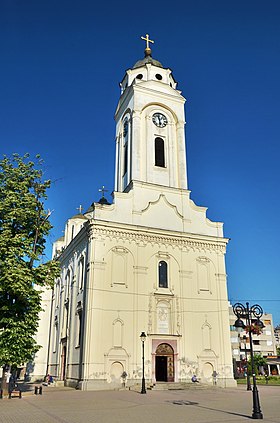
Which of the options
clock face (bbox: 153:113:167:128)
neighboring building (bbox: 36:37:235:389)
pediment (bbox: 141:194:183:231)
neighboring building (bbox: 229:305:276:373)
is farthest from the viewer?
neighboring building (bbox: 229:305:276:373)

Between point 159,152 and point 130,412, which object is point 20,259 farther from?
point 159,152

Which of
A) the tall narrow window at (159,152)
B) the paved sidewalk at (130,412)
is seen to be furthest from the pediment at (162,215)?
the paved sidewalk at (130,412)

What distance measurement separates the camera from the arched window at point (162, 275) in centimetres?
3347

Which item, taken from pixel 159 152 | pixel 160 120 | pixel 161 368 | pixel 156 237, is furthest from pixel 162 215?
pixel 161 368

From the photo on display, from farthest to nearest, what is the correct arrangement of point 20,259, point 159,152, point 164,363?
point 159,152, point 164,363, point 20,259

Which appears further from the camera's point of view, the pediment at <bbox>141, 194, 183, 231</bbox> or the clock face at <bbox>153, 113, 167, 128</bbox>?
the clock face at <bbox>153, 113, 167, 128</bbox>

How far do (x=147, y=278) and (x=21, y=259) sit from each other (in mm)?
12026

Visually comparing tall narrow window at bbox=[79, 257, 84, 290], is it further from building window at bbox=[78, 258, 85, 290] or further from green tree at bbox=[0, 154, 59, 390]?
green tree at bbox=[0, 154, 59, 390]

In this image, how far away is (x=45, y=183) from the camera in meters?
26.3

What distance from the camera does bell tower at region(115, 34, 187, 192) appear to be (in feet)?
125

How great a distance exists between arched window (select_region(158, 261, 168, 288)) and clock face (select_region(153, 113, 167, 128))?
48.0ft

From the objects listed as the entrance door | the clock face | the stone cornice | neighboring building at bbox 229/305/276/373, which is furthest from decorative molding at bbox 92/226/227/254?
neighboring building at bbox 229/305/276/373

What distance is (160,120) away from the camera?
40.5m

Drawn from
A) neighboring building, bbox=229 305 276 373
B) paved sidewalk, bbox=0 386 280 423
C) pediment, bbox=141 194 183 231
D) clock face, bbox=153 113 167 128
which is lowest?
paved sidewalk, bbox=0 386 280 423
